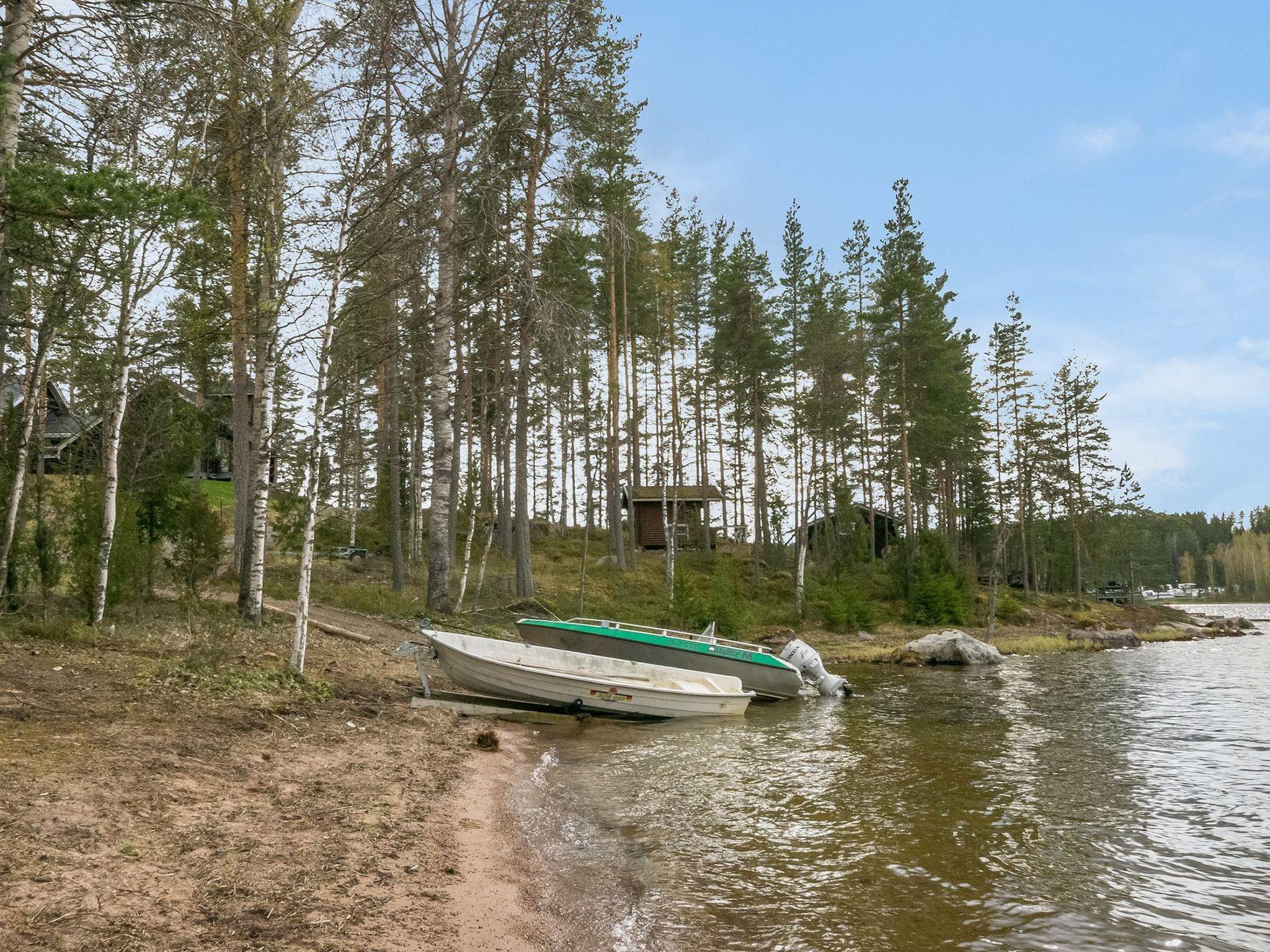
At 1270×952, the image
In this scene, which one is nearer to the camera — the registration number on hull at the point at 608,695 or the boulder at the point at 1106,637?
the registration number on hull at the point at 608,695

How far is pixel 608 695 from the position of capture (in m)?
13.9

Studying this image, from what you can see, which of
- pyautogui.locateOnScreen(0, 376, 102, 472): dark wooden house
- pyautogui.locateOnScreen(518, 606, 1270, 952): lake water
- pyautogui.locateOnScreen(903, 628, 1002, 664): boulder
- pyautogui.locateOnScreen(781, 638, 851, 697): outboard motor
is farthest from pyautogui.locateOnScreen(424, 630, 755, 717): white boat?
pyautogui.locateOnScreen(903, 628, 1002, 664): boulder

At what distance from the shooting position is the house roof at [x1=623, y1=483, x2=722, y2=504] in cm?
4428

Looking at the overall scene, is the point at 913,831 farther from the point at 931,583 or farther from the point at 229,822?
the point at 931,583

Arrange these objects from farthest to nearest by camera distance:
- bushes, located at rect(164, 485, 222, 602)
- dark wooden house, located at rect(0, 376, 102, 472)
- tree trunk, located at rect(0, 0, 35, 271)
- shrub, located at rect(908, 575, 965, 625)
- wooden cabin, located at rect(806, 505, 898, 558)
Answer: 1. wooden cabin, located at rect(806, 505, 898, 558)
2. shrub, located at rect(908, 575, 965, 625)
3. bushes, located at rect(164, 485, 222, 602)
4. dark wooden house, located at rect(0, 376, 102, 472)
5. tree trunk, located at rect(0, 0, 35, 271)

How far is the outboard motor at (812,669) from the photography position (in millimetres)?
18297

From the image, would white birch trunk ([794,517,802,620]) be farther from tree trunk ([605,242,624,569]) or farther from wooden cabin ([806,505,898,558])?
tree trunk ([605,242,624,569])

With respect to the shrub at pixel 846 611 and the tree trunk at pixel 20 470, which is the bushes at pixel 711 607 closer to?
the shrub at pixel 846 611

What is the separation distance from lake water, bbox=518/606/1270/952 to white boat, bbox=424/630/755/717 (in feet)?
1.41

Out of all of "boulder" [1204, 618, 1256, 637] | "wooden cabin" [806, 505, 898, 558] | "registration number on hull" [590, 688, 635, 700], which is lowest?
"boulder" [1204, 618, 1256, 637]

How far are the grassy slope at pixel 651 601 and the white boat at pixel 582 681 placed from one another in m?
4.34

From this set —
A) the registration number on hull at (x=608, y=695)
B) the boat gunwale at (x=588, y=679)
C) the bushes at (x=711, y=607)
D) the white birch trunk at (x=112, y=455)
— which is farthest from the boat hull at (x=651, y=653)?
the white birch trunk at (x=112, y=455)

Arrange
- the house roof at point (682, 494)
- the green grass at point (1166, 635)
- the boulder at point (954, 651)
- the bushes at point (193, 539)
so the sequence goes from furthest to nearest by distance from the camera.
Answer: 1. the house roof at point (682, 494)
2. the green grass at point (1166, 635)
3. the boulder at point (954, 651)
4. the bushes at point (193, 539)

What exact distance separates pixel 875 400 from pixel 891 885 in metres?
36.8
